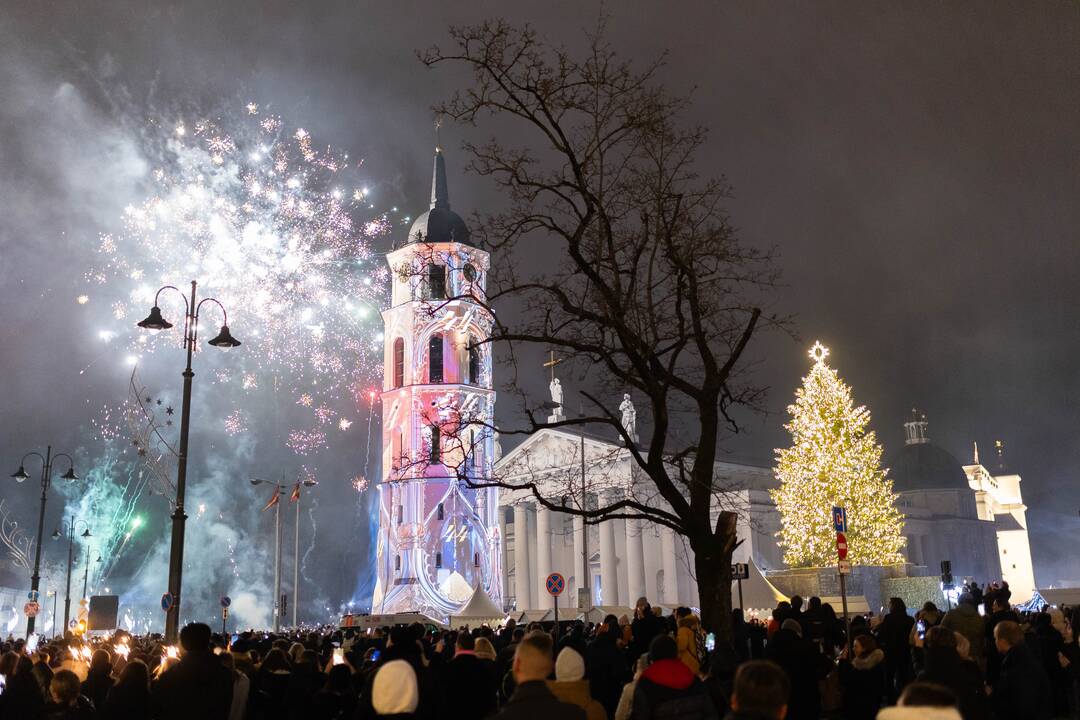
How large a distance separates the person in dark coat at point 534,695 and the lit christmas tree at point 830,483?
141 feet

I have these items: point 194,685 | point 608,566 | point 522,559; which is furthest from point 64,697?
point 522,559

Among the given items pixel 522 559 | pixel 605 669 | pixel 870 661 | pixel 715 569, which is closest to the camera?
pixel 605 669

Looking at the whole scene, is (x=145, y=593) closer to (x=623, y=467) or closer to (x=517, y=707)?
(x=623, y=467)

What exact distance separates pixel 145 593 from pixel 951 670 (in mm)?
95373

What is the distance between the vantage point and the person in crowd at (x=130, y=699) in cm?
902

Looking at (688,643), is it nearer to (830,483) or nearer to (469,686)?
(469,686)

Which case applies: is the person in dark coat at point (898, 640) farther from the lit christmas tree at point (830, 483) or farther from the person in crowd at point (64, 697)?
the lit christmas tree at point (830, 483)

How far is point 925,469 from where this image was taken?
12450 centimetres

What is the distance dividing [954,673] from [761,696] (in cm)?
499

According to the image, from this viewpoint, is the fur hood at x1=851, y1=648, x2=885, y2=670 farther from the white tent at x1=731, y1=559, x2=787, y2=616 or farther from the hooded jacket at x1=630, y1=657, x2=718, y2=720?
the white tent at x1=731, y1=559, x2=787, y2=616

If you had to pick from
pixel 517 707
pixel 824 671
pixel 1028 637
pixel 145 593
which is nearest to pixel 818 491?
pixel 1028 637

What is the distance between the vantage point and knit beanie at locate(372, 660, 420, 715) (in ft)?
20.4

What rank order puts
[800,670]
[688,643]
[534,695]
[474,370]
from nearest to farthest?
[534,695], [800,670], [688,643], [474,370]

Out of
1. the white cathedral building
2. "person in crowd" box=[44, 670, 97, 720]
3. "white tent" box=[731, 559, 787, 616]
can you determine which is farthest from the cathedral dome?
"person in crowd" box=[44, 670, 97, 720]
